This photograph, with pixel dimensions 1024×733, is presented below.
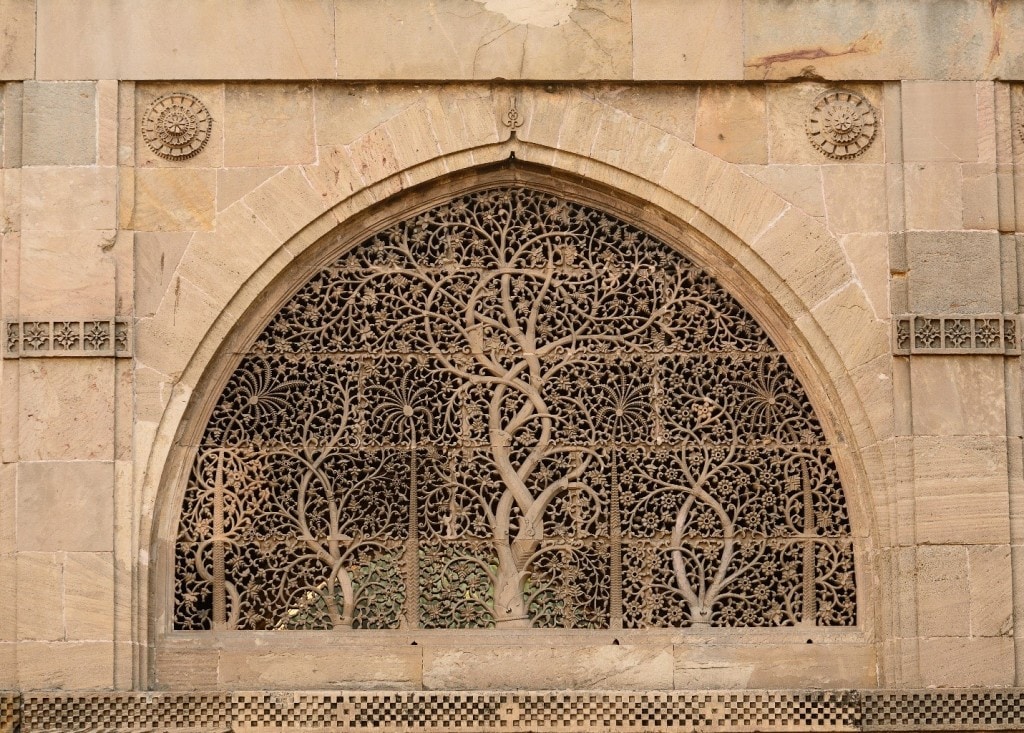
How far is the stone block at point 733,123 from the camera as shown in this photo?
9.71 meters

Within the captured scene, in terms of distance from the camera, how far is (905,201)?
9.63m

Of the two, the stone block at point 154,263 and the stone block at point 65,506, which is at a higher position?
the stone block at point 154,263

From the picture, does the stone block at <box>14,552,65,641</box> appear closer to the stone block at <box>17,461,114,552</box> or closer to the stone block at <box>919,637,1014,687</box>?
the stone block at <box>17,461,114,552</box>

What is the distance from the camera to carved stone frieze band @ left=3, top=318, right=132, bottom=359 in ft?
30.8

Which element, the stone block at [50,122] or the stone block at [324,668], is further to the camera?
the stone block at [50,122]

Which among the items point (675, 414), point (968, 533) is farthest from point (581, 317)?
point (968, 533)

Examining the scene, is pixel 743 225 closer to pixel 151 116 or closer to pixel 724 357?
pixel 724 357

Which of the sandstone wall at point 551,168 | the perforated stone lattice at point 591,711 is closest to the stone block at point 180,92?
the sandstone wall at point 551,168

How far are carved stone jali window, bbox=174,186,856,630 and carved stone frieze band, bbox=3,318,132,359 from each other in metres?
0.70

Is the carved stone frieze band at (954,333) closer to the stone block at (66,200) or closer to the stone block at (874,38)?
the stone block at (874,38)

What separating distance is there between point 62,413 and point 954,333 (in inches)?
187

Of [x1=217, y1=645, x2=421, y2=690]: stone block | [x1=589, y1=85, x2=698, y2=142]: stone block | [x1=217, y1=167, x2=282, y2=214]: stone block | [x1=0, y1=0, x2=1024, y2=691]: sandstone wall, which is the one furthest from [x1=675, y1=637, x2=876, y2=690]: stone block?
[x1=217, y1=167, x2=282, y2=214]: stone block

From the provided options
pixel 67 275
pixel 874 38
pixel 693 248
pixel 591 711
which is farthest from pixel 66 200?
pixel 874 38

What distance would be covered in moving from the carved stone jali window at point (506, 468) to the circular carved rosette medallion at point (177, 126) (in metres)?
1.01
